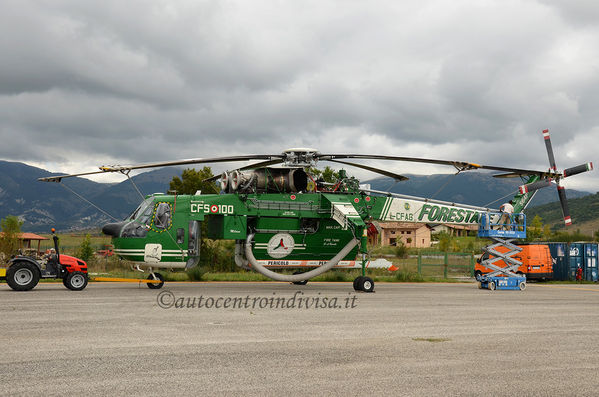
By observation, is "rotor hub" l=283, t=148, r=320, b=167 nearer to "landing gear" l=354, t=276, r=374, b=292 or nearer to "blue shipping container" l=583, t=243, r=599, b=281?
"landing gear" l=354, t=276, r=374, b=292

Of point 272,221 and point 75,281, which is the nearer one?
point 75,281

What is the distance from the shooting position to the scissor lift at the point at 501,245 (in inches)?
917

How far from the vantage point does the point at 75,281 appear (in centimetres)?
1784

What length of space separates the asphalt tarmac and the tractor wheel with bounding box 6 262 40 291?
2.53 metres

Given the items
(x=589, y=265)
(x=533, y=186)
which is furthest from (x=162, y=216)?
(x=589, y=265)

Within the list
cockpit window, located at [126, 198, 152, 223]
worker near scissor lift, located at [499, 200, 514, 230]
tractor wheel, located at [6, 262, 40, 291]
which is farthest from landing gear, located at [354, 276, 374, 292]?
tractor wheel, located at [6, 262, 40, 291]

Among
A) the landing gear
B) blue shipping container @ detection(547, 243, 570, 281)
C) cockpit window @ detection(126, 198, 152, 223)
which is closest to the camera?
cockpit window @ detection(126, 198, 152, 223)

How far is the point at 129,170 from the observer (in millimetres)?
17047

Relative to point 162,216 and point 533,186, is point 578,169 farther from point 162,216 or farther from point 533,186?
point 162,216

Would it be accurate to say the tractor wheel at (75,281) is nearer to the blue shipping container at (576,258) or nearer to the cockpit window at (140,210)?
the cockpit window at (140,210)

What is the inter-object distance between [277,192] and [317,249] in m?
2.94

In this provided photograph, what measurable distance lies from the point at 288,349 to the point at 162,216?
11533 mm

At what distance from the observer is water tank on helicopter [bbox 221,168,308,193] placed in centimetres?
1989

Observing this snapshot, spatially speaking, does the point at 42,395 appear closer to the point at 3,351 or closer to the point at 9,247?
the point at 3,351
